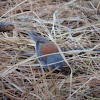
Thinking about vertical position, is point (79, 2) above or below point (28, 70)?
above

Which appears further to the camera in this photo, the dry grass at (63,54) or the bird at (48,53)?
the bird at (48,53)

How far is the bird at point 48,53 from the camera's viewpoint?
250cm

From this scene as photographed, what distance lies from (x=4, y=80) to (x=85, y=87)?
3.77 feet

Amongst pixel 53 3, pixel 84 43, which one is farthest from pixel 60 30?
pixel 53 3

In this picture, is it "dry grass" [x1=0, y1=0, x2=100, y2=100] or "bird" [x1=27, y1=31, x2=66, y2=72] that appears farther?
"bird" [x1=27, y1=31, x2=66, y2=72]

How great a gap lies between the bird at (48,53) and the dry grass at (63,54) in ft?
0.42

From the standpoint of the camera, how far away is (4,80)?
2285 millimetres

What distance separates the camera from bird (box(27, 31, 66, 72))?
8.19ft

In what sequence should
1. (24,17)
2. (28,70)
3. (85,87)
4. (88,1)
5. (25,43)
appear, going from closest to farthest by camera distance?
(85,87), (28,70), (25,43), (24,17), (88,1)

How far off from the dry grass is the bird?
127 mm

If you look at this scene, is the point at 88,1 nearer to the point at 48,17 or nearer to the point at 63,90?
the point at 48,17

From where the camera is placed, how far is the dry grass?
2.07 metres

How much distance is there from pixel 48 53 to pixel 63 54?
0.58 metres

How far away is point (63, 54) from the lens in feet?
7.10
